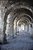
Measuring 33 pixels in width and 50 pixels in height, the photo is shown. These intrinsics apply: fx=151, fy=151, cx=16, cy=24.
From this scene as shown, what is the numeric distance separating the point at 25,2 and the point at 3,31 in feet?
13.3

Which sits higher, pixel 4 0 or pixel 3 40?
pixel 4 0

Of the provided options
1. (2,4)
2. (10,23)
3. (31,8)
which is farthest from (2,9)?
(10,23)

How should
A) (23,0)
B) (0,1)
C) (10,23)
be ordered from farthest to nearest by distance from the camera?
(10,23), (23,0), (0,1)

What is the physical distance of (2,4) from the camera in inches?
510

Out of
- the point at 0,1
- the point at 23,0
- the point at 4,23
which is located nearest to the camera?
the point at 0,1

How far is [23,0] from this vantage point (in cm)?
1493

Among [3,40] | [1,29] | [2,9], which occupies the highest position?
[2,9]

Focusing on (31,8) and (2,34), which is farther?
(31,8)

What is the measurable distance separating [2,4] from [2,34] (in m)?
2.59

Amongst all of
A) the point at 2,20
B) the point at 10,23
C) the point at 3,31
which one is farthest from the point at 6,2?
the point at 10,23

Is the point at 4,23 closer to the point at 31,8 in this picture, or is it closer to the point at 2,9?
the point at 2,9

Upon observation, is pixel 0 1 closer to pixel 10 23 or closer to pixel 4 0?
pixel 4 0

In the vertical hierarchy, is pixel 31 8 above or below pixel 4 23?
above

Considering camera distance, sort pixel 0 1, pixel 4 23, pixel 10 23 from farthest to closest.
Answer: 1. pixel 10 23
2. pixel 4 23
3. pixel 0 1
